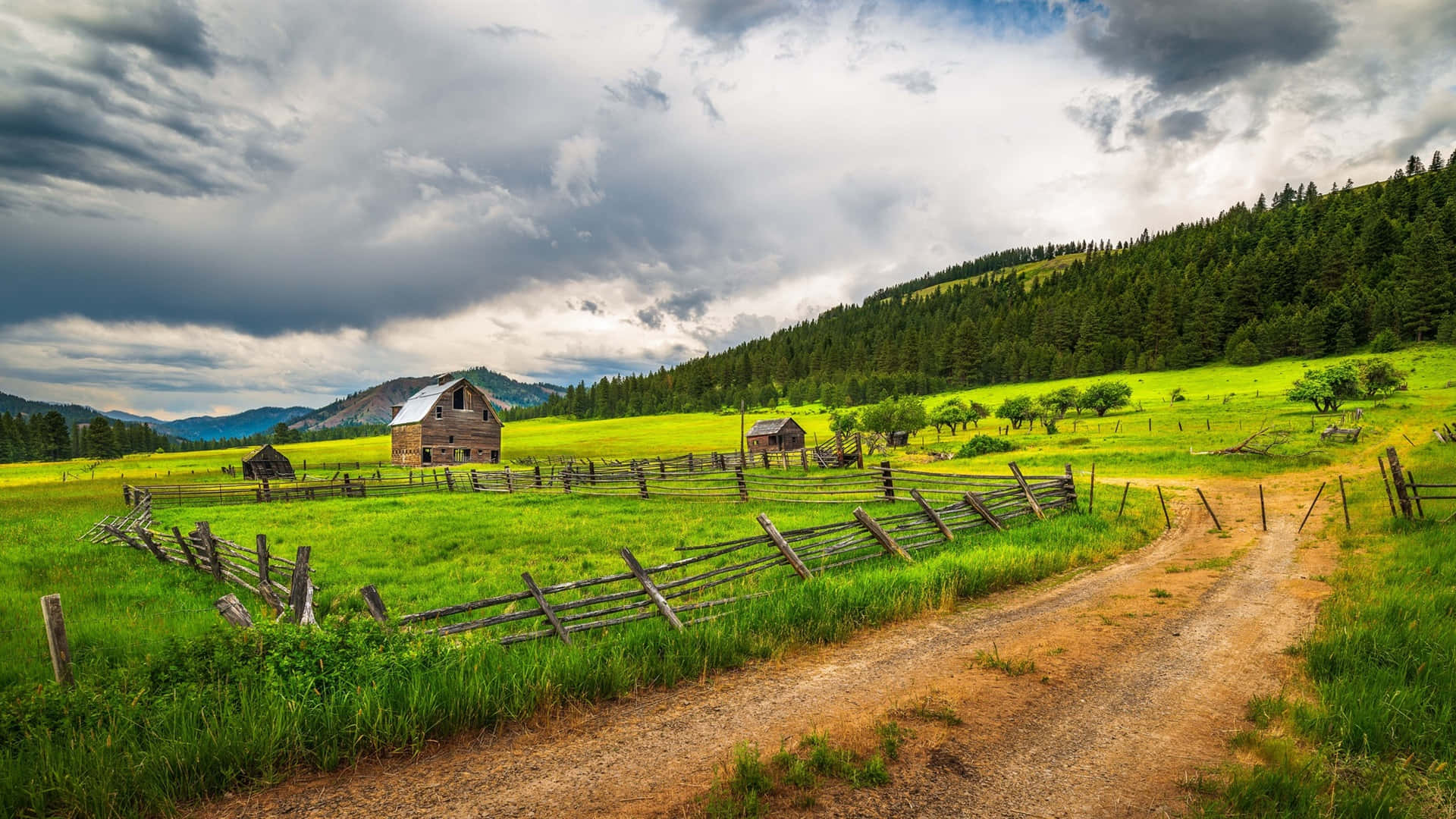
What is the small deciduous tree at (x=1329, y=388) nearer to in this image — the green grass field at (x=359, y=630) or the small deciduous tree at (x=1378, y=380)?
the small deciduous tree at (x=1378, y=380)

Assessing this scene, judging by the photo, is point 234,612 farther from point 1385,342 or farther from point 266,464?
point 1385,342

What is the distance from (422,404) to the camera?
5191cm

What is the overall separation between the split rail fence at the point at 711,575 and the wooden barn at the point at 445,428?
45.1 meters

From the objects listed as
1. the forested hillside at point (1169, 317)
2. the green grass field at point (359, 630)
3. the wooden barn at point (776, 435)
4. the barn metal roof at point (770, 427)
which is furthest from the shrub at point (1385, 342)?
the barn metal roof at point (770, 427)

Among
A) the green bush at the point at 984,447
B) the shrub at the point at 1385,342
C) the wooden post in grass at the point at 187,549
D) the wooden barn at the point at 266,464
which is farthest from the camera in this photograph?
the shrub at the point at 1385,342

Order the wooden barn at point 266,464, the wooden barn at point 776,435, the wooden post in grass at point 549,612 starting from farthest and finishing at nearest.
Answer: the wooden barn at point 776,435, the wooden barn at point 266,464, the wooden post in grass at point 549,612

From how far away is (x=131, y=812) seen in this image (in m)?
3.79

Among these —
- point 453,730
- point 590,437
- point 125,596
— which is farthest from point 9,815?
point 590,437

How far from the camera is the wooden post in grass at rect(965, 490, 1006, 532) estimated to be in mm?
13203

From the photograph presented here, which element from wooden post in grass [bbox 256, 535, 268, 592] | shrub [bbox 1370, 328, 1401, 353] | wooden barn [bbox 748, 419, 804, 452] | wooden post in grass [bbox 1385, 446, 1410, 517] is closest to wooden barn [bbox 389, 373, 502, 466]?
wooden barn [bbox 748, 419, 804, 452]

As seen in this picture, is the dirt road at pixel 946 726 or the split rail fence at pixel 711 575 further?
the split rail fence at pixel 711 575

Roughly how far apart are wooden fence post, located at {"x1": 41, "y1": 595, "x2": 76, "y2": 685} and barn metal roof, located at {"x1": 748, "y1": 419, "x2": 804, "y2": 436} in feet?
174

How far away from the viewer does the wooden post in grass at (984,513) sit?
43.3 ft

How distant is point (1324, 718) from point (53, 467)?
105844 millimetres
